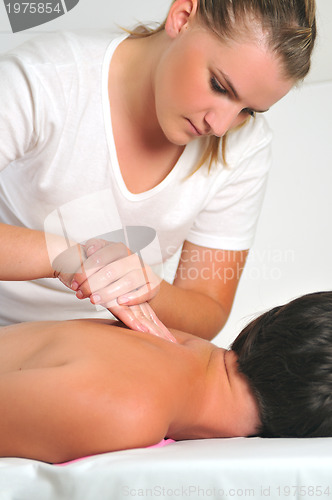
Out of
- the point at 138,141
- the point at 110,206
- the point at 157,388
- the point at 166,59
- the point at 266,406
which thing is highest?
the point at 166,59

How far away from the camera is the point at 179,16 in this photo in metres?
1.09

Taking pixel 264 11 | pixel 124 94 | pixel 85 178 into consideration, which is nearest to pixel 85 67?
pixel 124 94

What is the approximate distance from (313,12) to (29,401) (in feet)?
2.51

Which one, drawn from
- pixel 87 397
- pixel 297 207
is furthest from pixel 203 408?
pixel 297 207

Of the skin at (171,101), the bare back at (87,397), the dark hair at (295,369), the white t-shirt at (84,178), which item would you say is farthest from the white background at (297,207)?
the bare back at (87,397)

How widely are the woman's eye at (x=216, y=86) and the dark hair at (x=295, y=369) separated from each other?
0.36 metres

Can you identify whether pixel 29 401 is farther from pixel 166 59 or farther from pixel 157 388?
pixel 166 59

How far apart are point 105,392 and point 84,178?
0.52 metres

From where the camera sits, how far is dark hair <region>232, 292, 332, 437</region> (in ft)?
3.17

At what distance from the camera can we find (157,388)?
879 millimetres

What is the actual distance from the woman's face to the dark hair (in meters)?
0.34

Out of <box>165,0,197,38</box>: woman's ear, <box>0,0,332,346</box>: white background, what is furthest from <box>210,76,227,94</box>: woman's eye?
<box>0,0,332,346</box>: white background

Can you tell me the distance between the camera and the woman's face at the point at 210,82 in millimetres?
1026

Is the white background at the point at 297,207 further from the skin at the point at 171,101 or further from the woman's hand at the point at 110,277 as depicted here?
the woman's hand at the point at 110,277
